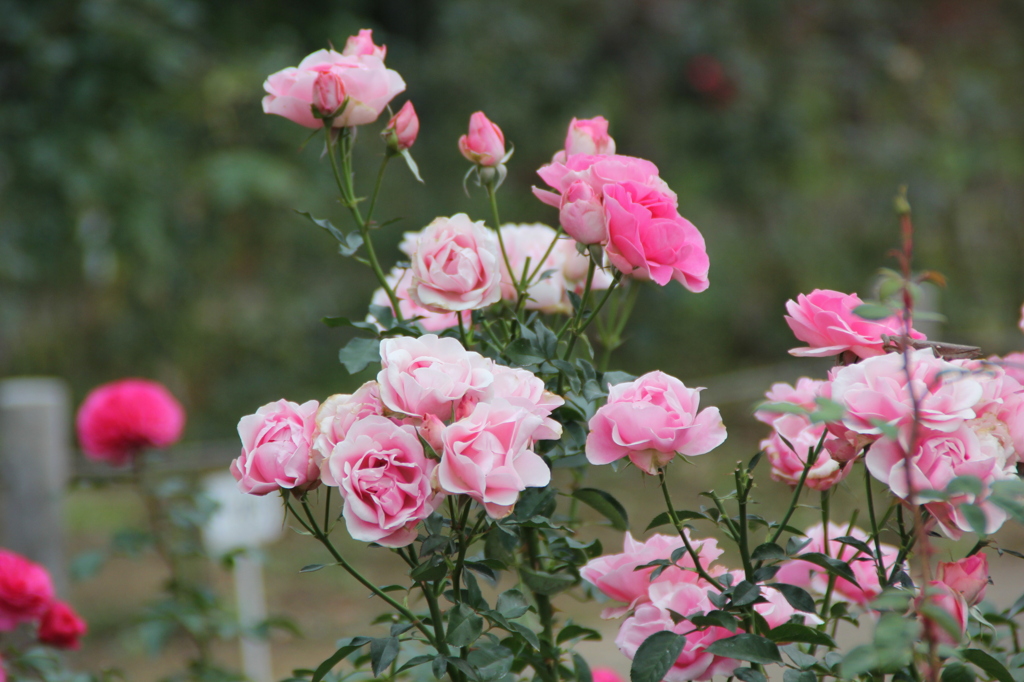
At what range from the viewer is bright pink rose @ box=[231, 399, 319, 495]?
51cm

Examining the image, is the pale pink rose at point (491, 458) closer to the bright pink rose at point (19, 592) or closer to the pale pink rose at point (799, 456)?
the pale pink rose at point (799, 456)

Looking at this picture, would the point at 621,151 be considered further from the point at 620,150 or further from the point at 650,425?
the point at 650,425

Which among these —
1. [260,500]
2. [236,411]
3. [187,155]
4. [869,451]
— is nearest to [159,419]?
[260,500]

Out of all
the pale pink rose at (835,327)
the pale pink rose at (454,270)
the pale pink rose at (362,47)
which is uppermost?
the pale pink rose at (362,47)

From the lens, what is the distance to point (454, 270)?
0.57 meters

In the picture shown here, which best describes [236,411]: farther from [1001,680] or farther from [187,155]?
[1001,680]

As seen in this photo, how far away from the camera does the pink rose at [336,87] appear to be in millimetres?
611

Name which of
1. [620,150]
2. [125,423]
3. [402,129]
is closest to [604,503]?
[402,129]

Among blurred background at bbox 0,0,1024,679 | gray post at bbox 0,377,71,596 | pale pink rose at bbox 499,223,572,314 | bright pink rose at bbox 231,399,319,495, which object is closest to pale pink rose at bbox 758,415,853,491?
pale pink rose at bbox 499,223,572,314

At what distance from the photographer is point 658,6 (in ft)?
13.4

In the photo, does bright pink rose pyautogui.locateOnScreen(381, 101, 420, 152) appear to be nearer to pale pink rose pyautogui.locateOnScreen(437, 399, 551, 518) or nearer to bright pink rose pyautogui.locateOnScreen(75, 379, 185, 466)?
pale pink rose pyautogui.locateOnScreen(437, 399, 551, 518)

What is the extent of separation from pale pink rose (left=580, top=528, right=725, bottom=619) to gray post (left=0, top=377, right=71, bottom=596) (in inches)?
61.6

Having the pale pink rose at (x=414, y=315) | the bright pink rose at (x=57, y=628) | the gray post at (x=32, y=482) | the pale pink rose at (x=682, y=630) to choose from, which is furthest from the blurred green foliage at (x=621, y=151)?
the pale pink rose at (x=682, y=630)

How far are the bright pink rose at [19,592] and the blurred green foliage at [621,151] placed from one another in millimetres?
2267
